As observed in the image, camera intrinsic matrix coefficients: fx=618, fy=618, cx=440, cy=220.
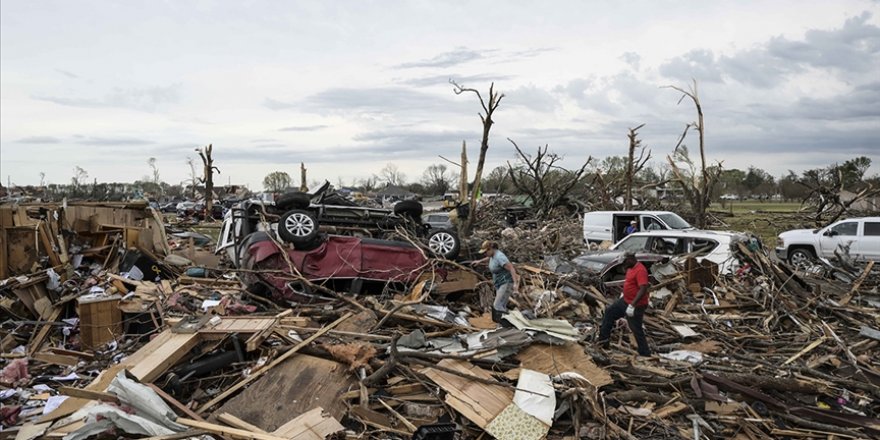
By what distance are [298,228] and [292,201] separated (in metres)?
0.89

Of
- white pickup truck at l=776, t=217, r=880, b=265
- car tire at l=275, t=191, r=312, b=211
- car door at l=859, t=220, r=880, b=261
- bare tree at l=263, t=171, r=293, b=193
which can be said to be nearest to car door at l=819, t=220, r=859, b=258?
white pickup truck at l=776, t=217, r=880, b=265

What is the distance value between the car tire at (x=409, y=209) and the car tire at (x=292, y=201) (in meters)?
1.87

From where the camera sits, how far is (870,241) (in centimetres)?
1550

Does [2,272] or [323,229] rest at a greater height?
[323,229]

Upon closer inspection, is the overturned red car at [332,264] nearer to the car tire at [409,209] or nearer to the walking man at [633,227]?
the car tire at [409,209]

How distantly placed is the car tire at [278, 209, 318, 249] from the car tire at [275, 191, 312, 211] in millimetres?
555

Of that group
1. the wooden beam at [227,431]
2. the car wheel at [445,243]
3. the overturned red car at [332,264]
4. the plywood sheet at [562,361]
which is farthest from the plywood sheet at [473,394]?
the car wheel at [445,243]

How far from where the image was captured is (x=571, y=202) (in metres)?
28.6

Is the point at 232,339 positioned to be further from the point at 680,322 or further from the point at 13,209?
the point at 13,209

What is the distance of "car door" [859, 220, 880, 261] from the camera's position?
50.5 ft

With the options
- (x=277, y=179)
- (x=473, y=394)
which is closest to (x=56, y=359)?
(x=473, y=394)

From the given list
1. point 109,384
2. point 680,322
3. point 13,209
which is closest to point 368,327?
point 109,384

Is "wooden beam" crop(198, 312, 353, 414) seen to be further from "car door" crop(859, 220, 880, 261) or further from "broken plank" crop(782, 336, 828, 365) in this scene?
"car door" crop(859, 220, 880, 261)

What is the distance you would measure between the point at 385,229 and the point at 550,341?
5.12 metres
